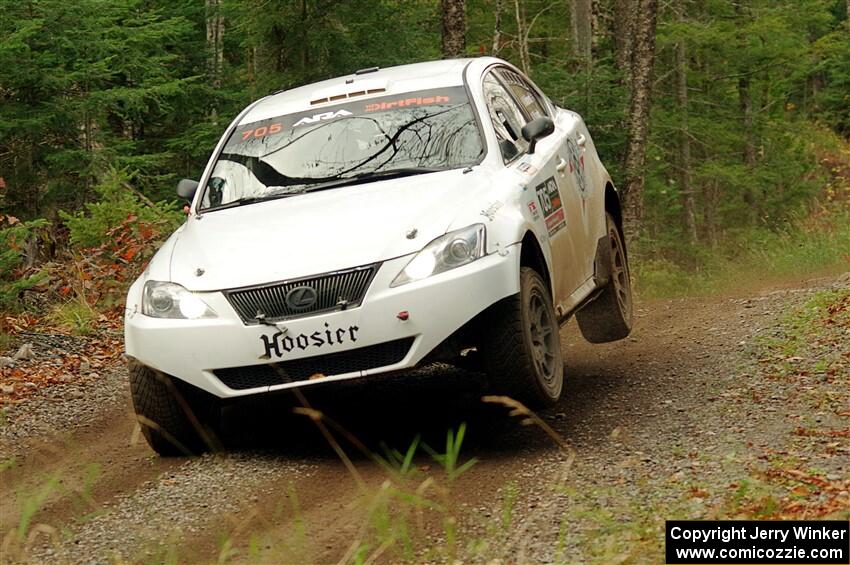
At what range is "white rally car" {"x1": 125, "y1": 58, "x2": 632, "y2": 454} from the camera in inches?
231

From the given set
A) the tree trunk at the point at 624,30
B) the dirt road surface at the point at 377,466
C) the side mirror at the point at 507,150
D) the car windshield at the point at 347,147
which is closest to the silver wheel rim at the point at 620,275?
the dirt road surface at the point at 377,466

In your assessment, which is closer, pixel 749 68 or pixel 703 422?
pixel 703 422

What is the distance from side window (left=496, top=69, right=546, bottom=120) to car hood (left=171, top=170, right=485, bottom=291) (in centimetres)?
188

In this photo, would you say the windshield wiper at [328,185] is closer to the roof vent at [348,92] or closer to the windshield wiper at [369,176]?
the windshield wiper at [369,176]

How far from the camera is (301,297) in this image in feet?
19.2

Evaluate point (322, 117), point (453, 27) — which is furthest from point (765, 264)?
point (322, 117)

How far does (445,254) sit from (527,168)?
138 centimetres

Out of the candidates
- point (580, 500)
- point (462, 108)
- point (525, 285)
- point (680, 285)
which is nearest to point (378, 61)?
point (680, 285)

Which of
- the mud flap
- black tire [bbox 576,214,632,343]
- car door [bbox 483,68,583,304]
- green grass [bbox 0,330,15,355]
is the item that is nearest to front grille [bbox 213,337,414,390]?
car door [bbox 483,68,583,304]

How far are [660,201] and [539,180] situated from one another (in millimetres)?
17945

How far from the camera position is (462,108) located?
7.45 m

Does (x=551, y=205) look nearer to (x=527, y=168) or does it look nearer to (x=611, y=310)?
(x=527, y=168)

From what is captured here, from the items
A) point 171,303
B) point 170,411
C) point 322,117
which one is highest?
point 322,117

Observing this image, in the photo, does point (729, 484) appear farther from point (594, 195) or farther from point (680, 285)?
point (680, 285)
